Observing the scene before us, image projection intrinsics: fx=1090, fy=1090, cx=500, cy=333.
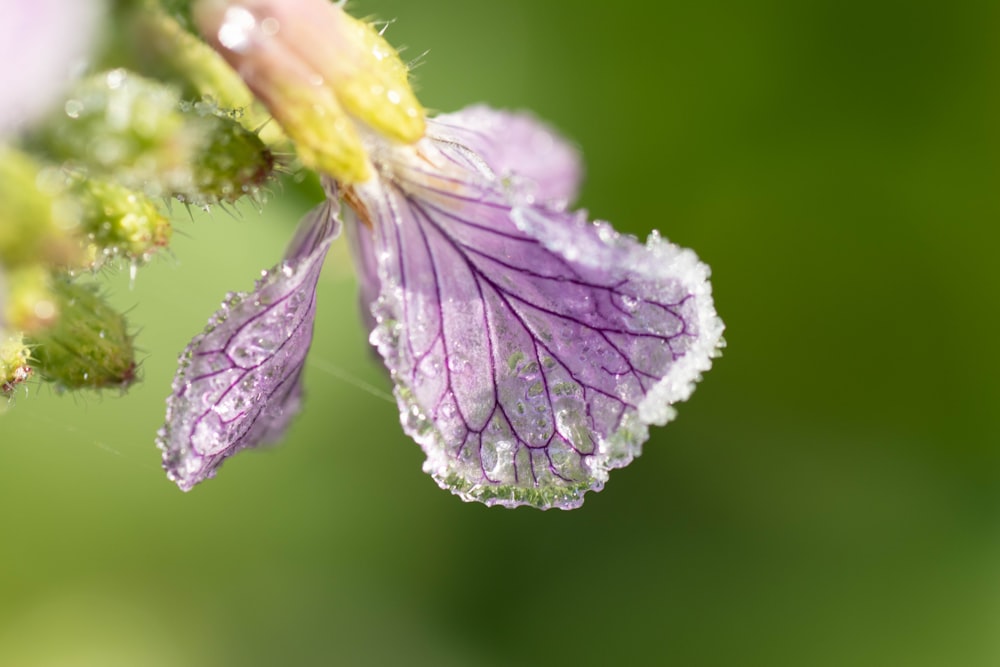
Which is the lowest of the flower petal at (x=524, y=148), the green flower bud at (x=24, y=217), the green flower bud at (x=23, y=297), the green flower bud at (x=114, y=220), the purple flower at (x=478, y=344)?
the green flower bud at (x=23, y=297)

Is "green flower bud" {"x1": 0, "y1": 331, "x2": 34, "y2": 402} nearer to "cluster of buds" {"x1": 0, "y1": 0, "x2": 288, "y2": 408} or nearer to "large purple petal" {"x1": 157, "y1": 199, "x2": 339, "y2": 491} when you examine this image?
"cluster of buds" {"x1": 0, "y1": 0, "x2": 288, "y2": 408}

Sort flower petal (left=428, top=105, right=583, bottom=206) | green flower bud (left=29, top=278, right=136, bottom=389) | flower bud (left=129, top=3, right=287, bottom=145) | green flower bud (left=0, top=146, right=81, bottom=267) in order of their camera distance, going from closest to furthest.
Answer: green flower bud (left=0, top=146, right=81, bottom=267)
green flower bud (left=29, top=278, right=136, bottom=389)
flower bud (left=129, top=3, right=287, bottom=145)
flower petal (left=428, top=105, right=583, bottom=206)

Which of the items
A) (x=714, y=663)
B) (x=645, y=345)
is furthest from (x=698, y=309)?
(x=714, y=663)

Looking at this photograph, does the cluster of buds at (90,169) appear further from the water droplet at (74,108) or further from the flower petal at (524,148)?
the flower petal at (524,148)

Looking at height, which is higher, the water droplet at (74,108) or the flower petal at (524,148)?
the flower petal at (524,148)

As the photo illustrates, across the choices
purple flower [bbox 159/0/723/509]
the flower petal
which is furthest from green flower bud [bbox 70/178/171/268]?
the flower petal

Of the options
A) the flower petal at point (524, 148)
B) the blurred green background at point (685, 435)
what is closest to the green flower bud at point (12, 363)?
the flower petal at point (524, 148)
